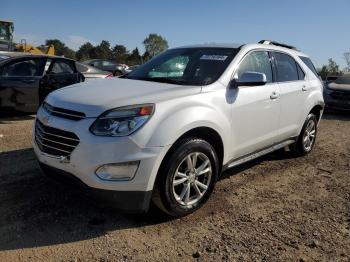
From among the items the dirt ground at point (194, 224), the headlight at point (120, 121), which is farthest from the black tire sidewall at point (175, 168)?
the headlight at point (120, 121)

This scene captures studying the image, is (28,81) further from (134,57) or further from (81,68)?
(134,57)

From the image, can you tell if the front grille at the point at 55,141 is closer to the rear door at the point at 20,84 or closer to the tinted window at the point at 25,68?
the rear door at the point at 20,84

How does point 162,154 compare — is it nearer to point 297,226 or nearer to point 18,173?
point 297,226

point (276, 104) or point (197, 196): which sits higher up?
point (276, 104)

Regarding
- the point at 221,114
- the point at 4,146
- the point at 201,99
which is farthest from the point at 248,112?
the point at 4,146

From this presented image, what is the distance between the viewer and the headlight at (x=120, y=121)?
3426mm

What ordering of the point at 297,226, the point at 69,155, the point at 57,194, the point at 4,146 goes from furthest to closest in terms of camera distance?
the point at 4,146, the point at 57,194, the point at 297,226, the point at 69,155

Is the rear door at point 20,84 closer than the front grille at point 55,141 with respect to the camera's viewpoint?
No

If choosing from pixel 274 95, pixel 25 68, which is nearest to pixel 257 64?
pixel 274 95

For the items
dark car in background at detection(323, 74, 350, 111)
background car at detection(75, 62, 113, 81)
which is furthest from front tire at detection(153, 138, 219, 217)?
dark car in background at detection(323, 74, 350, 111)

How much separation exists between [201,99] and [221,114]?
0.32 meters

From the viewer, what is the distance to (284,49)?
589cm

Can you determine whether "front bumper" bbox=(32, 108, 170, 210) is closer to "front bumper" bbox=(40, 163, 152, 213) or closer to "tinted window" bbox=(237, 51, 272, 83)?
"front bumper" bbox=(40, 163, 152, 213)

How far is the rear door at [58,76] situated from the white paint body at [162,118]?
14.6ft
